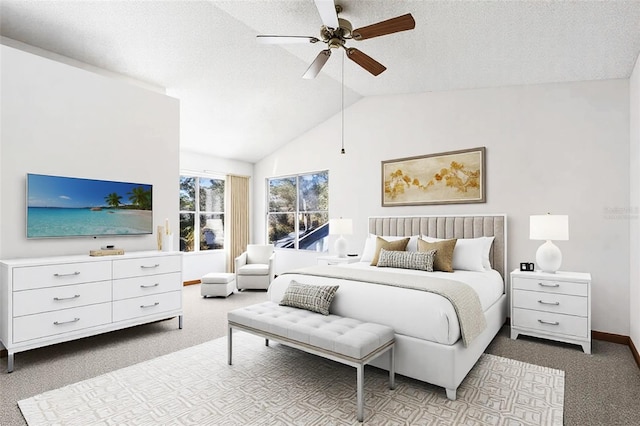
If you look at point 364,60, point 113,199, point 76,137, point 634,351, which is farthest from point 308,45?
point 634,351

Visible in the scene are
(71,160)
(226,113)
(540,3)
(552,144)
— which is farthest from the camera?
(226,113)

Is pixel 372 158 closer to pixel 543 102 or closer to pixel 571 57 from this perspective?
pixel 543 102

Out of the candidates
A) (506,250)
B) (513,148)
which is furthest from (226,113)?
(506,250)

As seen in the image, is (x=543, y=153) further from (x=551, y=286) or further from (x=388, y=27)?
(x=388, y=27)

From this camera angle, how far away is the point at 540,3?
8.79 ft

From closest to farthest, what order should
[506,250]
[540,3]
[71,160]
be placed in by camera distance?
1. [540,3]
2. [71,160]
3. [506,250]

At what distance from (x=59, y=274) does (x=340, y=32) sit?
322 centimetres

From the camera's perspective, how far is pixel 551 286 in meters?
3.44

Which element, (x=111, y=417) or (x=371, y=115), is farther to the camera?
(x=371, y=115)

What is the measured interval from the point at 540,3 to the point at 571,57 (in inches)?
39.4

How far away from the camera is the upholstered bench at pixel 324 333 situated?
223cm

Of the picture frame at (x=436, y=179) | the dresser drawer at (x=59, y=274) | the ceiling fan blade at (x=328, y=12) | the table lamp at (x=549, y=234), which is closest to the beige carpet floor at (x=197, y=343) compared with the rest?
the dresser drawer at (x=59, y=274)

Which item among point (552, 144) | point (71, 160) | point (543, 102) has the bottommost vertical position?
point (71, 160)

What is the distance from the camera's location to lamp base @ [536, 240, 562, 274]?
11.6 feet
